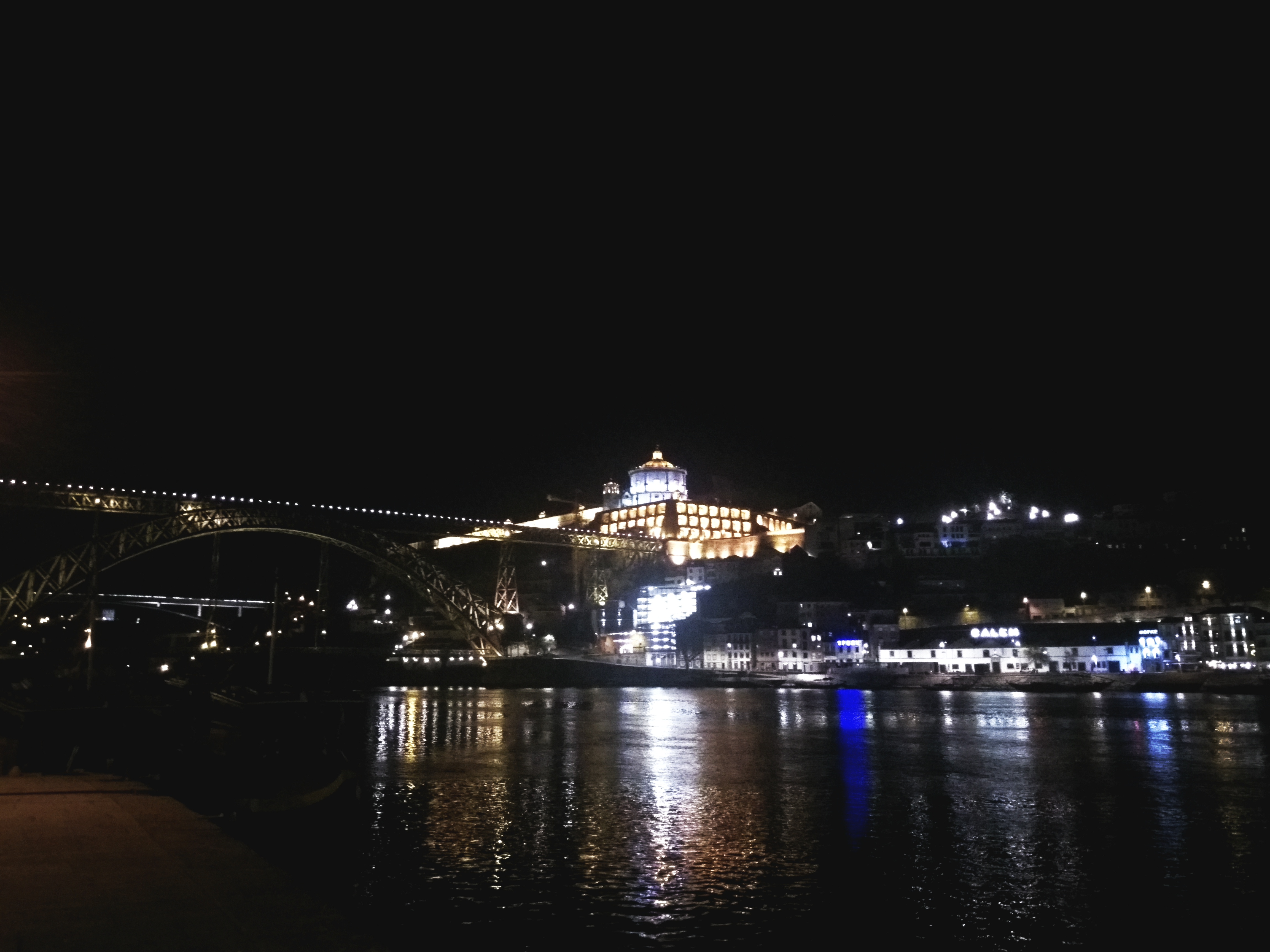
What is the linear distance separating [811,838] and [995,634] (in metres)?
47.6

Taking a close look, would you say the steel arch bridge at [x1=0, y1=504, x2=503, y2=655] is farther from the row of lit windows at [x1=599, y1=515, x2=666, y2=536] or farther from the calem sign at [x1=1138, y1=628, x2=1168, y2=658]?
the calem sign at [x1=1138, y1=628, x2=1168, y2=658]

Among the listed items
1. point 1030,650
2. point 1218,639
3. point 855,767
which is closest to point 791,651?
point 1030,650

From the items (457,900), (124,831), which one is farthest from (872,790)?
(124,831)

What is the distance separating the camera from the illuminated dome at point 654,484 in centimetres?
9038

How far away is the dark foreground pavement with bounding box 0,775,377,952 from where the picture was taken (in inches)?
167

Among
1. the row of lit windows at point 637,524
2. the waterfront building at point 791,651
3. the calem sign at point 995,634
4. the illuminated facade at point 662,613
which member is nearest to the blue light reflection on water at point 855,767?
the calem sign at point 995,634

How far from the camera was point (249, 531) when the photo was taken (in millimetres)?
45188

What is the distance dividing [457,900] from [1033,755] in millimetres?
16371

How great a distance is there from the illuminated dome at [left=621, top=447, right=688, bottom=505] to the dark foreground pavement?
82172 millimetres

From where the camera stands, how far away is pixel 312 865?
10109 millimetres

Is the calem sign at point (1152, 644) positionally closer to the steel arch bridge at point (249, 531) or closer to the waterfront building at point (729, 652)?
the waterfront building at point (729, 652)

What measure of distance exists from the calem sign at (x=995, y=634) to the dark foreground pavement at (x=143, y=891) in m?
53.7

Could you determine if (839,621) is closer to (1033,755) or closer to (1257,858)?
(1033,755)

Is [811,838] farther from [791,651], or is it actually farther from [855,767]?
[791,651]
